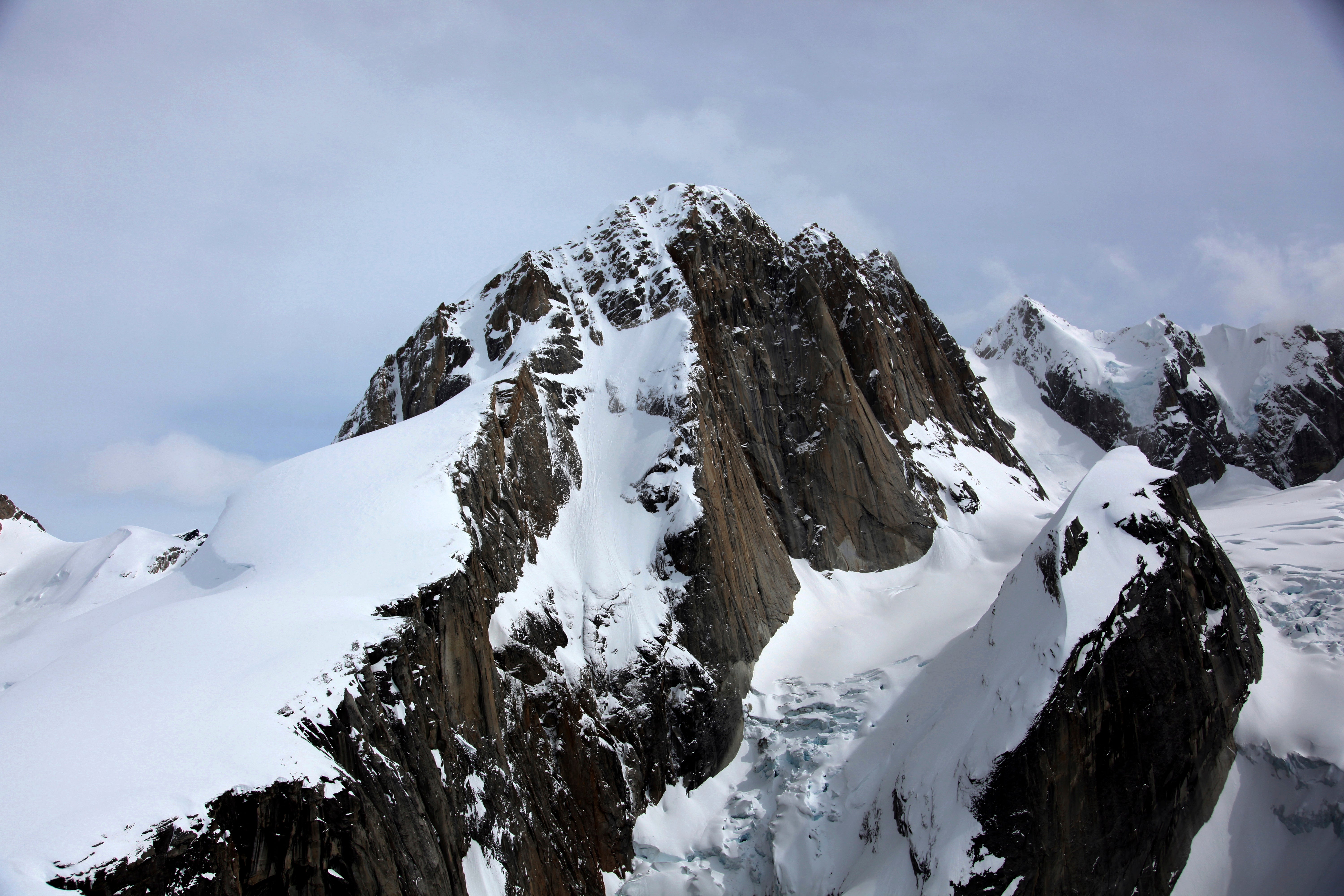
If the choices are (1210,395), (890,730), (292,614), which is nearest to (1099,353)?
(1210,395)

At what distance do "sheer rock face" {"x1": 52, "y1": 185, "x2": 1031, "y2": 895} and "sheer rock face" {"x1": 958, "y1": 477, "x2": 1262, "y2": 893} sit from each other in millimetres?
14560

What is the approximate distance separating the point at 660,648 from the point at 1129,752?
19.8 m

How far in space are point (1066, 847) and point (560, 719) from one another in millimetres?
19474

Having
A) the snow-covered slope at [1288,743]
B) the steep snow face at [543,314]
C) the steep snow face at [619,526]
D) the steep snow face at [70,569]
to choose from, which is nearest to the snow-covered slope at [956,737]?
the snow-covered slope at [1288,743]

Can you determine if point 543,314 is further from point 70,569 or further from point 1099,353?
point 1099,353

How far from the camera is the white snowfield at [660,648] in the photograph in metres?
15.8

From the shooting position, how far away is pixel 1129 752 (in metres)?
25.5

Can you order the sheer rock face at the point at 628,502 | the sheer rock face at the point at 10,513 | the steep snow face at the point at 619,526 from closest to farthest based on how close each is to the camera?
the sheer rock face at the point at 628,502, the steep snow face at the point at 619,526, the sheer rock face at the point at 10,513

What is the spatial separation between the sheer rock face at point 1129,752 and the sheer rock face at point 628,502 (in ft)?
47.8

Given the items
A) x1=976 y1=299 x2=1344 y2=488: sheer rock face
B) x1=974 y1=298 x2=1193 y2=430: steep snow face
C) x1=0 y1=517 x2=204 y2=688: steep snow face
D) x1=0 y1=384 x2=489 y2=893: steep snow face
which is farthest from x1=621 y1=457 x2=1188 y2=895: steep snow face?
x1=974 y1=298 x2=1193 y2=430: steep snow face

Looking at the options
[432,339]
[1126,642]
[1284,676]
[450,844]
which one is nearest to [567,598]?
[450,844]

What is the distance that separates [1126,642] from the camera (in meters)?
26.2

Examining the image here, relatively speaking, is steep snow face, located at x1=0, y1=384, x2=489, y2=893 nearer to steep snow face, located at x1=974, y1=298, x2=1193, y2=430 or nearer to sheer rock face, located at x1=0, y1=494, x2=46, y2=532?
sheer rock face, located at x1=0, y1=494, x2=46, y2=532

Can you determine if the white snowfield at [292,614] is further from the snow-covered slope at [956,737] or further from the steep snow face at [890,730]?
the snow-covered slope at [956,737]
